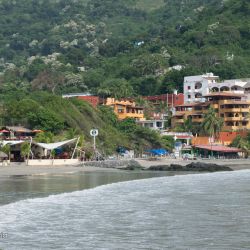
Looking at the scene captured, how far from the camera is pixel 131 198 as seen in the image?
32.0m

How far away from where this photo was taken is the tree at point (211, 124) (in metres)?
81.3

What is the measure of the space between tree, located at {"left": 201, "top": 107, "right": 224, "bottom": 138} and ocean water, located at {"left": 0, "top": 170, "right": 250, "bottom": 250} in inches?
1785

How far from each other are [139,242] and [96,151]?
44.8 m

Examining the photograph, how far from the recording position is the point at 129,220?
80.2ft

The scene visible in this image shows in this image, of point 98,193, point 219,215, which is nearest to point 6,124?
point 98,193

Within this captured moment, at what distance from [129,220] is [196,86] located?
247 feet

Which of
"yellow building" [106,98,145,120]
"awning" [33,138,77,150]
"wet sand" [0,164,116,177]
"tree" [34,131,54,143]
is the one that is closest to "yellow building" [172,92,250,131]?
"yellow building" [106,98,145,120]

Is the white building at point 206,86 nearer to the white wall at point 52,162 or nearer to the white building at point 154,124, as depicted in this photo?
the white building at point 154,124

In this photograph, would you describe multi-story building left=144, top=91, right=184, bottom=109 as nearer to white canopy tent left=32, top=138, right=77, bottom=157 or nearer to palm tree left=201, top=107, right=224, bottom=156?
palm tree left=201, top=107, right=224, bottom=156

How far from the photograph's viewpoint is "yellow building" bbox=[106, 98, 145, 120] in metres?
89.7

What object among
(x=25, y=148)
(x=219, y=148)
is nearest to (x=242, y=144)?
→ (x=219, y=148)

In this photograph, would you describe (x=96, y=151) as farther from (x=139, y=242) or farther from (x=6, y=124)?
(x=139, y=242)

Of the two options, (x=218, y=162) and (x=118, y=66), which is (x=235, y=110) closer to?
(x=218, y=162)

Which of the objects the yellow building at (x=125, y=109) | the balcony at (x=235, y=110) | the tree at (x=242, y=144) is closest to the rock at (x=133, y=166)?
the tree at (x=242, y=144)
